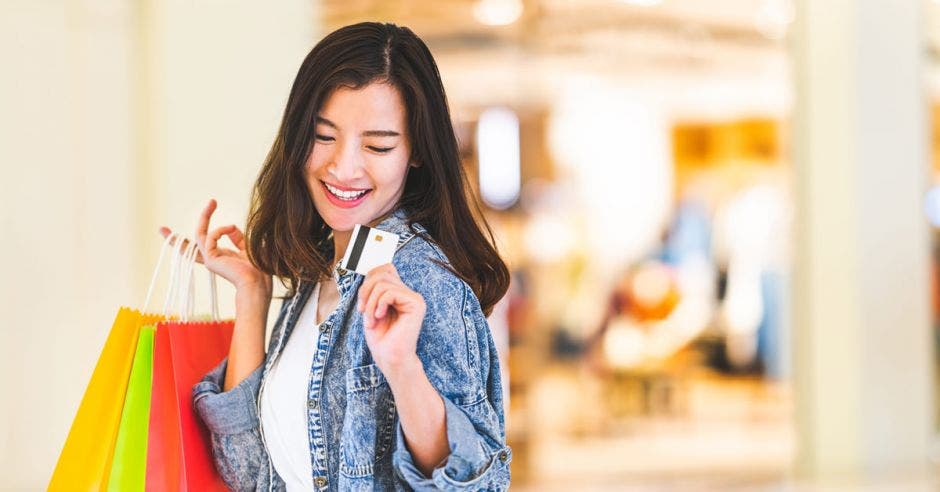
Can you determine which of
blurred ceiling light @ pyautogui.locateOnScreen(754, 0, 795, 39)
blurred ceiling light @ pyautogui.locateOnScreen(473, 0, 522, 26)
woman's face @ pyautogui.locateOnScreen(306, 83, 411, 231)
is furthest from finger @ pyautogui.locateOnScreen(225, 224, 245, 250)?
blurred ceiling light @ pyautogui.locateOnScreen(754, 0, 795, 39)

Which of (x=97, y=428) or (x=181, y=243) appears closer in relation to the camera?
(x=97, y=428)

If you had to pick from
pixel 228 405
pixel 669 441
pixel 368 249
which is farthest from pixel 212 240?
pixel 669 441

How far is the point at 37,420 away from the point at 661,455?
4.92m

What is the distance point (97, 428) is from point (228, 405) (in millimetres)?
190

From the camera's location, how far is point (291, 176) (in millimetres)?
1572

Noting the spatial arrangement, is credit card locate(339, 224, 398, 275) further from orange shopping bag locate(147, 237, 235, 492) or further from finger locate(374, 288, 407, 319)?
orange shopping bag locate(147, 237, 235, 492)

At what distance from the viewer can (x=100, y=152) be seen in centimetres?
332

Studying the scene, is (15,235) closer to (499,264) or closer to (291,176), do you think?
(291,176)

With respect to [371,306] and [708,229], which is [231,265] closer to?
[371,306]

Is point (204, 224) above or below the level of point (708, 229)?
below

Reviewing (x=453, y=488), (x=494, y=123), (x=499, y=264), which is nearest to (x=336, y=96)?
(x=499, y=264)

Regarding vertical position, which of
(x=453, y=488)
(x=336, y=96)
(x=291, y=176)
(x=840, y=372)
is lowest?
(x=840, y=372)

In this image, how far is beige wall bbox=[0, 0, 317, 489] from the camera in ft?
9.84

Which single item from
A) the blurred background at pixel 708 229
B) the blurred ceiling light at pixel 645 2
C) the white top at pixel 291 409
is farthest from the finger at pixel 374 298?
the blurred ceiling light at pixel 645 2
